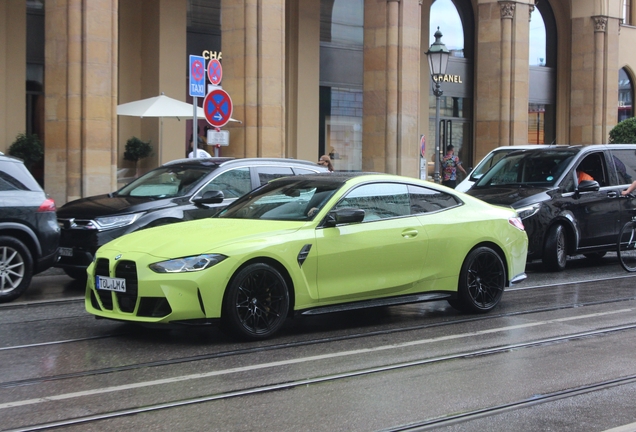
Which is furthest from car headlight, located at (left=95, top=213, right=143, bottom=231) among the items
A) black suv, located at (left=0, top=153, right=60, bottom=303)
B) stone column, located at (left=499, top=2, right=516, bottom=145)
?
stone column, located at (left=499, top=2, right=516, bottom=145)

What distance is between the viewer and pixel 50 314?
363 inches

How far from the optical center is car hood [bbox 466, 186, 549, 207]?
13.3 m

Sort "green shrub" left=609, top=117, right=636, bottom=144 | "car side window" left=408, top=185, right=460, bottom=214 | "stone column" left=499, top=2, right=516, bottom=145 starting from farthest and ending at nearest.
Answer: "green shrub" left=609, top=117, right=636, bottom=144 → "stone column" left=499, top=2, right=516, bottom=145 → "car side window" left=408, top=185, right=460, bottom=214

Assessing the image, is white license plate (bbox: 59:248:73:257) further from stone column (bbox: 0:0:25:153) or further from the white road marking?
stone column (bbox: 0:0:25:153)

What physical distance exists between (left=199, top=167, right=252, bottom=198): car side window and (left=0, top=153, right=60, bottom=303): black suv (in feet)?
7.29

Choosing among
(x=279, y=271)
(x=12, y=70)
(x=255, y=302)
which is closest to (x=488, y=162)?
(x=279, y=271)

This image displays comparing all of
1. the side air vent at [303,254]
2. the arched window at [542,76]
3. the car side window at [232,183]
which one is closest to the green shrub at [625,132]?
the arched window at [542,76]

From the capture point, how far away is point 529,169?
47.2 ft

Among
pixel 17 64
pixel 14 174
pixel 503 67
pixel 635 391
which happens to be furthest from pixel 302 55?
pixel 635 391

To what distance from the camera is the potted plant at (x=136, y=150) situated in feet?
78.0

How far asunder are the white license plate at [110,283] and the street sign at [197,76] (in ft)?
26.5

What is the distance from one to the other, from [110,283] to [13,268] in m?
3.14

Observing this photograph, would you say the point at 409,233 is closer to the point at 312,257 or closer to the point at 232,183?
the point at 312,257

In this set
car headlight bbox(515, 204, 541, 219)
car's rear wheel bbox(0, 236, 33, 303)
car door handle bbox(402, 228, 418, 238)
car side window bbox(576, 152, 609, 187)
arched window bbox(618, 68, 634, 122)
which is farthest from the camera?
arched window bbox(618, 68, 634, 122)
